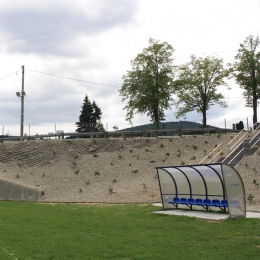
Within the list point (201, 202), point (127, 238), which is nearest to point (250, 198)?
point (201, 202)

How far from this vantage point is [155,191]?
25656mm

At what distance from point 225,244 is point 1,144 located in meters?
30.8

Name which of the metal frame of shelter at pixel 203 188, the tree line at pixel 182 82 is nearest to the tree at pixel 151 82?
the tree line at pixel 182 82

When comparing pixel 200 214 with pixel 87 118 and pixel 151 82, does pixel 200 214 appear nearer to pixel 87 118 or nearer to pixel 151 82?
pixel 151 82

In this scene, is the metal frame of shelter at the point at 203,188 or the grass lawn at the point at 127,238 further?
the metal frame of shelter at the point at 203,188

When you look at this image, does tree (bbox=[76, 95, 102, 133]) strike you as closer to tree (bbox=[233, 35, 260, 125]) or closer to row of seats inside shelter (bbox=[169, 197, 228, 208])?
tree (bbox=[233, 35, 260, 125])

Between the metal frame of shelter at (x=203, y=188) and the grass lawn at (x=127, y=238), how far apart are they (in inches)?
51.1

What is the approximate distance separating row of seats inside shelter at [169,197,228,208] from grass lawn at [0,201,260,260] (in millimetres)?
1865

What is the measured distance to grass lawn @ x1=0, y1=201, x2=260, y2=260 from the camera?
8891 millimetres

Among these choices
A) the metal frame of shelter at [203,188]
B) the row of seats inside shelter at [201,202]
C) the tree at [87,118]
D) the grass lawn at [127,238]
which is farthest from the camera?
the tree at [87,118]

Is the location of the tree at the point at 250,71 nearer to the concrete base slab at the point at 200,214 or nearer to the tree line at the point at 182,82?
the tree line at the point at 182,82

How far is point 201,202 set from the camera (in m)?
17.6

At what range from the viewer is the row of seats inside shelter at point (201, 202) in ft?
53.8

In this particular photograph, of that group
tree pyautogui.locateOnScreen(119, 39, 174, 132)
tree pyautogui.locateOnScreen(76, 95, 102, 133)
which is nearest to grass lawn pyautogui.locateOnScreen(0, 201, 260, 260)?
tree pyautogui.locateOnScreen(119, 39, 174, 132)
